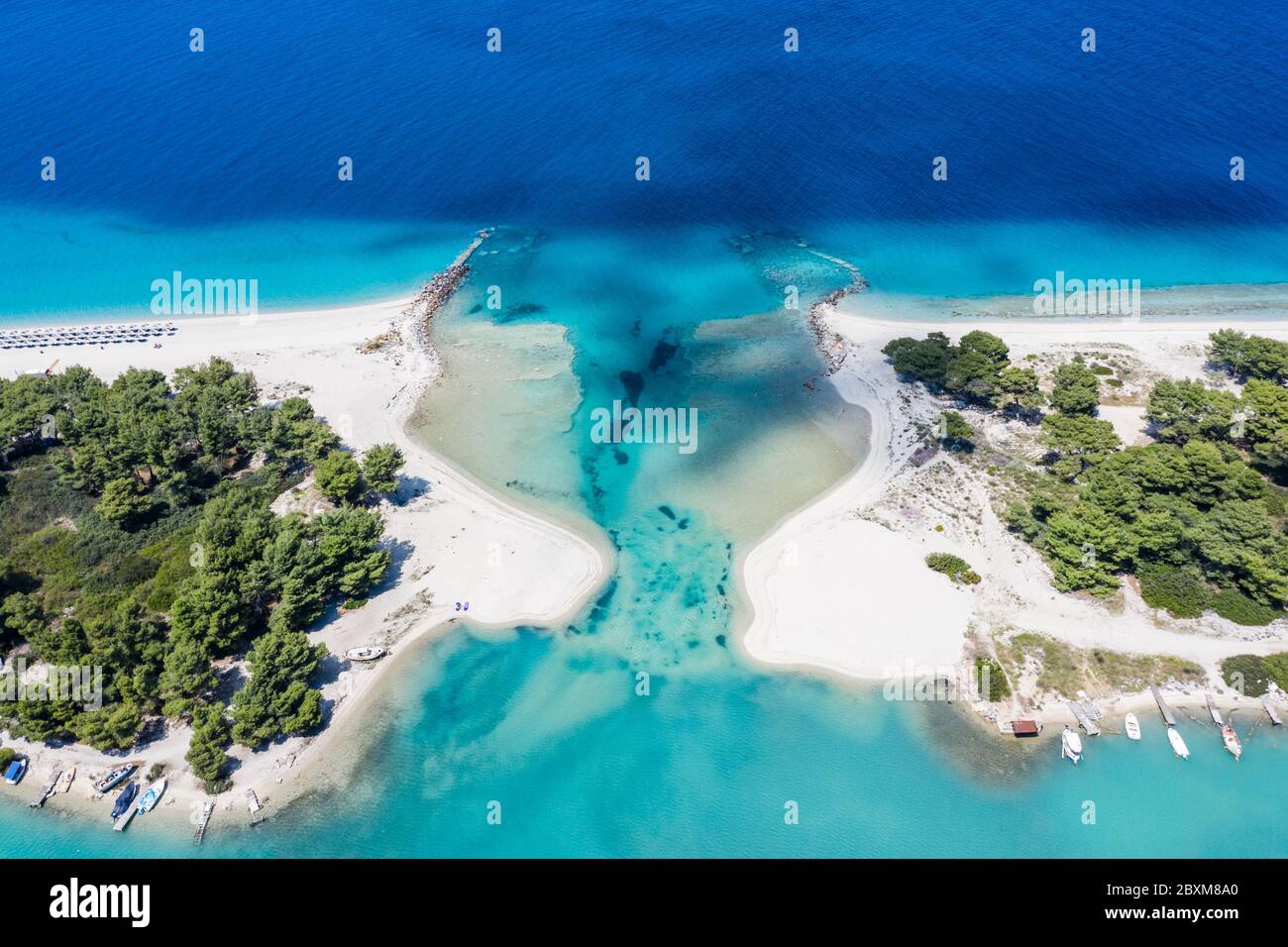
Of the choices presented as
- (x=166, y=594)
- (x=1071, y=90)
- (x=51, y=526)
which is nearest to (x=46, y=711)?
(x=166, y=594)

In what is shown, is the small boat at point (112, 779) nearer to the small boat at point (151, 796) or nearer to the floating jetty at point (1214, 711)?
the small boat at point (151, 796)

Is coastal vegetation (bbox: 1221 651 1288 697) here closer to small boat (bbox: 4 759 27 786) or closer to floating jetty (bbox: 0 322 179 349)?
small boat (bbox: 4 759 27 786)

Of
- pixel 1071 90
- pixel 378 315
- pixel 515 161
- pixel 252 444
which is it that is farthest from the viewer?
pixel 1071 90

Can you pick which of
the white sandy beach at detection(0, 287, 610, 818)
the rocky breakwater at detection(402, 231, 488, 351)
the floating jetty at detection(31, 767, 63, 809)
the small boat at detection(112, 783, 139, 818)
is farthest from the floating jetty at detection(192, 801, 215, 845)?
the rocky breakwater at detection(402, 231, 488, 351)

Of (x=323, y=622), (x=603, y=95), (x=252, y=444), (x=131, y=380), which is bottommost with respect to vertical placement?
(x=323, y=622)

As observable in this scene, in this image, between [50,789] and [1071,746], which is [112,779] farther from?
[1071,746]

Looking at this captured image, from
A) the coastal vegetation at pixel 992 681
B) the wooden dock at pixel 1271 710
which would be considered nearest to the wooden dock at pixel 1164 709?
the wooden dock at pixel 1271 710

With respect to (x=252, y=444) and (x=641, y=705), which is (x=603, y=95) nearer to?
(x=252, y=444)
